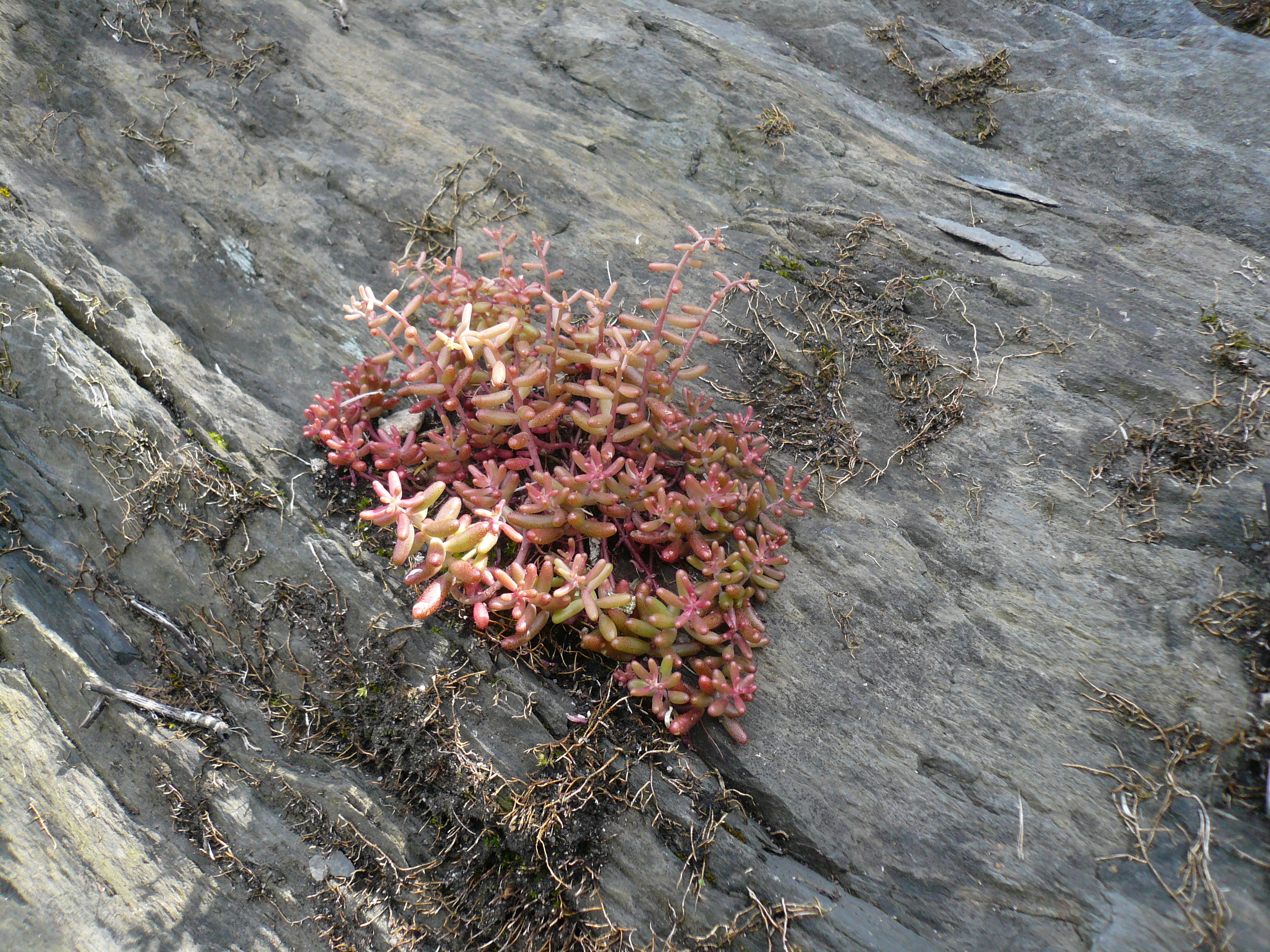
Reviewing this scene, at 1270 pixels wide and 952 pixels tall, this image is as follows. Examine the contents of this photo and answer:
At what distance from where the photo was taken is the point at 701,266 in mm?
4273

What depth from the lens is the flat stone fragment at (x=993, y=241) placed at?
4.09 m

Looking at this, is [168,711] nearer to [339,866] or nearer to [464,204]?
[339,866]

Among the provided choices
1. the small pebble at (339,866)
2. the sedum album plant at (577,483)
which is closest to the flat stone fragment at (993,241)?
the sedum album plant at (577,483)

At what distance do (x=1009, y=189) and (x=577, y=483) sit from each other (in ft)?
12.9

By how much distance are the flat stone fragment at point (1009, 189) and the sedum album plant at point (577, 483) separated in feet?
8.84

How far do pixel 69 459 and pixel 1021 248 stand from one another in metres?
5.38

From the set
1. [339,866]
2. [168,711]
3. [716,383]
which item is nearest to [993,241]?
[716,383]

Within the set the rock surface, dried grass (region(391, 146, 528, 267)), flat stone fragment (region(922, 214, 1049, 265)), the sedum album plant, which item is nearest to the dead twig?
the rock surface

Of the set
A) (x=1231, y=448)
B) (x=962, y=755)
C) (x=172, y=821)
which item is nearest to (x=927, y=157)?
(x=1231, y=448)

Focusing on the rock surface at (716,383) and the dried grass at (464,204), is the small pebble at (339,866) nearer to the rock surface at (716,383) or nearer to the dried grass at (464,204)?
the rock surface at (716,383)

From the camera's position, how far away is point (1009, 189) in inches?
184

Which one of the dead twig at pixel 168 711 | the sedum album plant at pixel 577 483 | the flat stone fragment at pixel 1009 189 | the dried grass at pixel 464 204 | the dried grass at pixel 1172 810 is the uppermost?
the flat stone fragment at pixel 1009 189

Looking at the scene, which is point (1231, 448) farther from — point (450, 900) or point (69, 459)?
point (69, 459)

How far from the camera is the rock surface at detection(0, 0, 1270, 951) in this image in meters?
2.61
